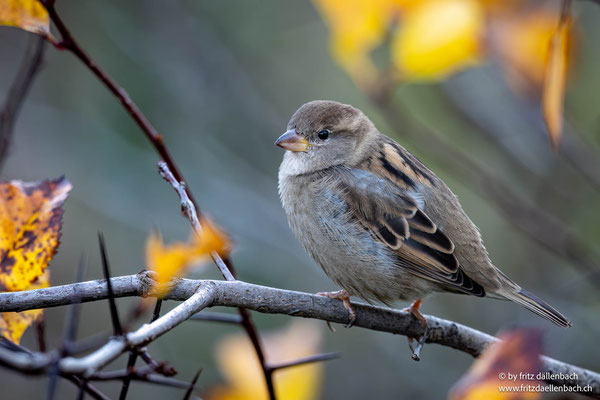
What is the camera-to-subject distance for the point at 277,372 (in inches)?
99.2

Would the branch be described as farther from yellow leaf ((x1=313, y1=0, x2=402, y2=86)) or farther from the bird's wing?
yellow leaf ((x1=313, y1=0, x2=402, y2=86))

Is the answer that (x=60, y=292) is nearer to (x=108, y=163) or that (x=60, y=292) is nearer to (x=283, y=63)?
(x=108, y=163)

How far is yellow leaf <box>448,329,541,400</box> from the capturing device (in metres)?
1.60

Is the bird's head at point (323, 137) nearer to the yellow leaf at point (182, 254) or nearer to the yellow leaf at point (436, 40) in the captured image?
the yellow leaf at point (436, 40)

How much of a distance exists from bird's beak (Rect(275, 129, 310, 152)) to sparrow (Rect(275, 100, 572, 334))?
0.26m

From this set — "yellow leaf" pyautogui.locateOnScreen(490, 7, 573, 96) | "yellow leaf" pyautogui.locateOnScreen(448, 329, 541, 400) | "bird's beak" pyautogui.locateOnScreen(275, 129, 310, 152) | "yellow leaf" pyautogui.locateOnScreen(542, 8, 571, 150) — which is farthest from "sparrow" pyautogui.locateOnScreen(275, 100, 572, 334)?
"yellow leaf" pyautogui.locateOnScreen(448, 329, 541, 400)

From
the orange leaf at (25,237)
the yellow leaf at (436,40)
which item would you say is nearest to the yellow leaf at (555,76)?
the yellow leaf at (436,40)

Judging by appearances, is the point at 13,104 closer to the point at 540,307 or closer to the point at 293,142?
the point at 293,142

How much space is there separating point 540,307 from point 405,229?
789mm

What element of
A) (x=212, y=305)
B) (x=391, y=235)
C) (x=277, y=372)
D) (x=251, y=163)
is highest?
(x=251, y=163)

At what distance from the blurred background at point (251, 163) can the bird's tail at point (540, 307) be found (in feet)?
2.38

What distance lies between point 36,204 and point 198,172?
173 inches

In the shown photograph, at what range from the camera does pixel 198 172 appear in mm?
6461

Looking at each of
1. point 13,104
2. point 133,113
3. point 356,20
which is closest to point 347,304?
point 356,20
